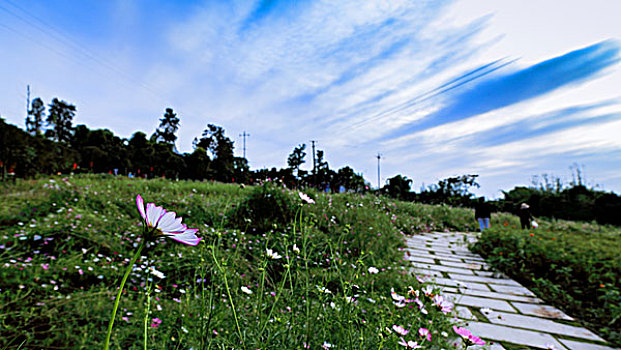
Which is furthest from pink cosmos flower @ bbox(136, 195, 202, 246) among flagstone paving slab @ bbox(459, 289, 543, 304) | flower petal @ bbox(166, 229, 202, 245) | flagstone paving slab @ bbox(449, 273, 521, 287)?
flagstone paving slab @ bbox(449, 273, 521, 287)

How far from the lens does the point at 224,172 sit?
1831 cm

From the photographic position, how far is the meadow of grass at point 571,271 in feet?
8.10

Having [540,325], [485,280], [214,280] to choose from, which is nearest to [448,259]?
[485,280]

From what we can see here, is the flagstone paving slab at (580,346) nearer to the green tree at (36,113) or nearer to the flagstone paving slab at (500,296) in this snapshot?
the flagstone paving slab at (500,296)

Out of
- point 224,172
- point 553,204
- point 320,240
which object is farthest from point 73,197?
point 224,172

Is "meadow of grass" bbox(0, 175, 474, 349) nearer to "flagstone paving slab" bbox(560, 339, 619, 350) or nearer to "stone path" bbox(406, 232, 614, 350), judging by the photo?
"stone path" bbox(406, 232, 614, 350)

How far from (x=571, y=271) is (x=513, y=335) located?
1666 millimetres

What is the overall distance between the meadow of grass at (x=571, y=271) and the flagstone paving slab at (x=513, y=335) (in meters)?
0.54

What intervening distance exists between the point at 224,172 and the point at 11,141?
10841 millimetres

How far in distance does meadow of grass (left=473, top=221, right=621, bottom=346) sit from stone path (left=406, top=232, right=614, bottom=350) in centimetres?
15

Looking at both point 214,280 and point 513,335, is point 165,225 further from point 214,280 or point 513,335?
point 513,335

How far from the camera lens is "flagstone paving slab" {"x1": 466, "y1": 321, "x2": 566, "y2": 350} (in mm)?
1921

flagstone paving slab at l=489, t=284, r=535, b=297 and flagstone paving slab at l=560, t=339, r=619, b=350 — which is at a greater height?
flagstone paving slab at l=489, t=284, r=535, b=297

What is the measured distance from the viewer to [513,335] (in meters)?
2.00
